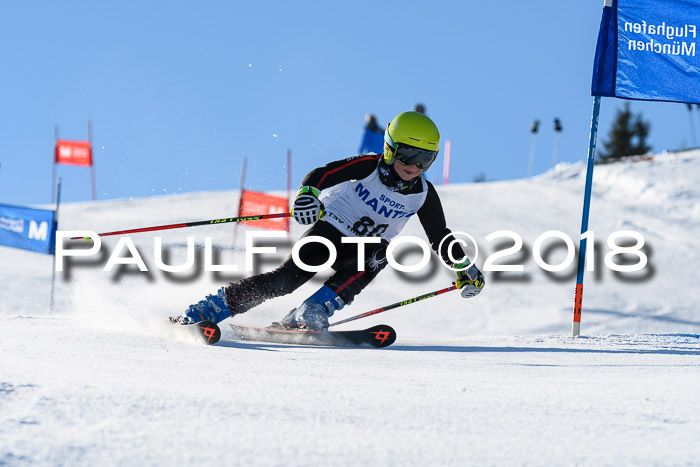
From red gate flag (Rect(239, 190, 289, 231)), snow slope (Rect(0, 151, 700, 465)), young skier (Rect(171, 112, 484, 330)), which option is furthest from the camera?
red gate flag (Rect(239, 190, 289, 231))

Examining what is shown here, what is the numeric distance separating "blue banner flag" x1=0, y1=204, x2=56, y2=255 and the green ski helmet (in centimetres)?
434

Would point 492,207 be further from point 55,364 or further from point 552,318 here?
point 55,364

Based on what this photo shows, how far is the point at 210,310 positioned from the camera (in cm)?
415

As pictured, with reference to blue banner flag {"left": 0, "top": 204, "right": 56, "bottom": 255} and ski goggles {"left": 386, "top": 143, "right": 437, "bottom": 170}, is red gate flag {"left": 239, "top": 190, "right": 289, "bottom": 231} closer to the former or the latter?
blue banner flag {"left": 0, "top": 204, "right": 56, "bottom": 255}

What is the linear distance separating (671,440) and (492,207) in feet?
44.1

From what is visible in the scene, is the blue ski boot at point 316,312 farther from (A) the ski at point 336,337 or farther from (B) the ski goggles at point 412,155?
(B) the ski goggles at point 412,155

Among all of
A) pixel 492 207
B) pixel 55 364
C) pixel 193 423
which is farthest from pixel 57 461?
pixel 492 207

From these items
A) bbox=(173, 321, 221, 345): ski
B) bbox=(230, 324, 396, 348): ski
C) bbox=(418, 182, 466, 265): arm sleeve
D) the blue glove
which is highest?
bbox=(418, 182, 466, 265): arm sleeve

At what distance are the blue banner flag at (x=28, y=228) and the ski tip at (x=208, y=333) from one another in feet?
14.0

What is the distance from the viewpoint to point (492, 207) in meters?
14.9

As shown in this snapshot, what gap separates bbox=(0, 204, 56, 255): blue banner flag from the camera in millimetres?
7473

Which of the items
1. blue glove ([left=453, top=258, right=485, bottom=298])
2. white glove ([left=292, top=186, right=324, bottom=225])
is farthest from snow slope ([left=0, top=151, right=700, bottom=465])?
white glove ([left=292, top=186, right=324, bottom=225])

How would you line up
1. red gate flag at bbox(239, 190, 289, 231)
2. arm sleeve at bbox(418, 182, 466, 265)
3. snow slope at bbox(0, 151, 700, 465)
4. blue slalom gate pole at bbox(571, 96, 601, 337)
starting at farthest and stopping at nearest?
red gate flag at bbox(239, 190, 289, 231) → blue slalom gate pole at bbox(571, 96, 601, 337) → arm sleeve at bbox(418, 182, 466, 265) → snow slope at bbox(0, 151, 700, 465)

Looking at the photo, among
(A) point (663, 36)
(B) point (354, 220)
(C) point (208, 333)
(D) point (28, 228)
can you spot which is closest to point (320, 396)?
(C) point (208, 333)
